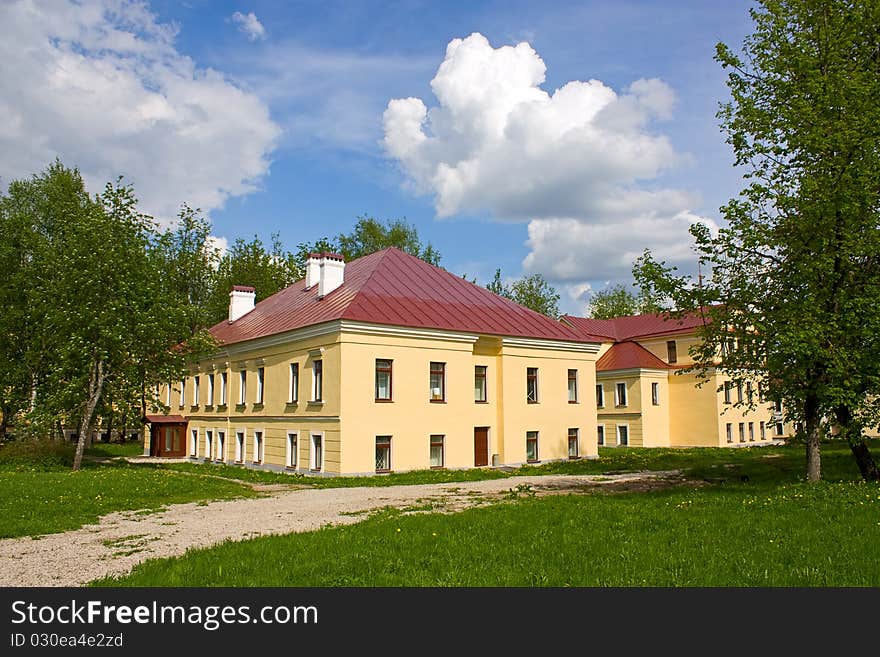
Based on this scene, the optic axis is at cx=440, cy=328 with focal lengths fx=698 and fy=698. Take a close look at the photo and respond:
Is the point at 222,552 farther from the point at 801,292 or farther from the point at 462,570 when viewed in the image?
the point at 801,292

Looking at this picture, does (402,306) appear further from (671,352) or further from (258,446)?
(671,352)

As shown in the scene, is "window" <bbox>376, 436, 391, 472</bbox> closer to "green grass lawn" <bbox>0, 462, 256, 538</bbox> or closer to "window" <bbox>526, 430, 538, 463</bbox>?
"green grass lawn" <bbox>0, 462, 256, 538</bbox>

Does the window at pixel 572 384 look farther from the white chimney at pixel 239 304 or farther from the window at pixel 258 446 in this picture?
the white chimney at pixel 239 304

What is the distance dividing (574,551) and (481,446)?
64.6ft

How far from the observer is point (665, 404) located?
44812 millimetres

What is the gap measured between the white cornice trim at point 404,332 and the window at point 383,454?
3.82 meters

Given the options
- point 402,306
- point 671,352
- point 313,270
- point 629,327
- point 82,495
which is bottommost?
point 82,495

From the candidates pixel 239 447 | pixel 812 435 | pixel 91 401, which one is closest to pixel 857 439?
pixel 812 435

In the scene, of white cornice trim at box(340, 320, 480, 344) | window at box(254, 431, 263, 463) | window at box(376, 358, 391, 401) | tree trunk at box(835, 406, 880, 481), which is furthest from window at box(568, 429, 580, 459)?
tree trunk at box(835, 406, 880, 481)

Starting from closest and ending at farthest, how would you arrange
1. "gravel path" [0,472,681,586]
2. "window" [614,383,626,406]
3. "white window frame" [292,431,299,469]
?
"gravel path" [0,472,681,586], "white window frame" [292,431,299,469], "window" [614,383,626,406]

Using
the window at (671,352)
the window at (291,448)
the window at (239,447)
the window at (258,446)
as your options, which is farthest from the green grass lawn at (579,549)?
the window at (671,352)

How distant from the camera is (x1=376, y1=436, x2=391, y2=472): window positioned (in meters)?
24.9

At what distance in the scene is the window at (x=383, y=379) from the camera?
25.3 meters

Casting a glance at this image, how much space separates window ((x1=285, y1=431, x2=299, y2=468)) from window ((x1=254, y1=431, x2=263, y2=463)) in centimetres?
299
